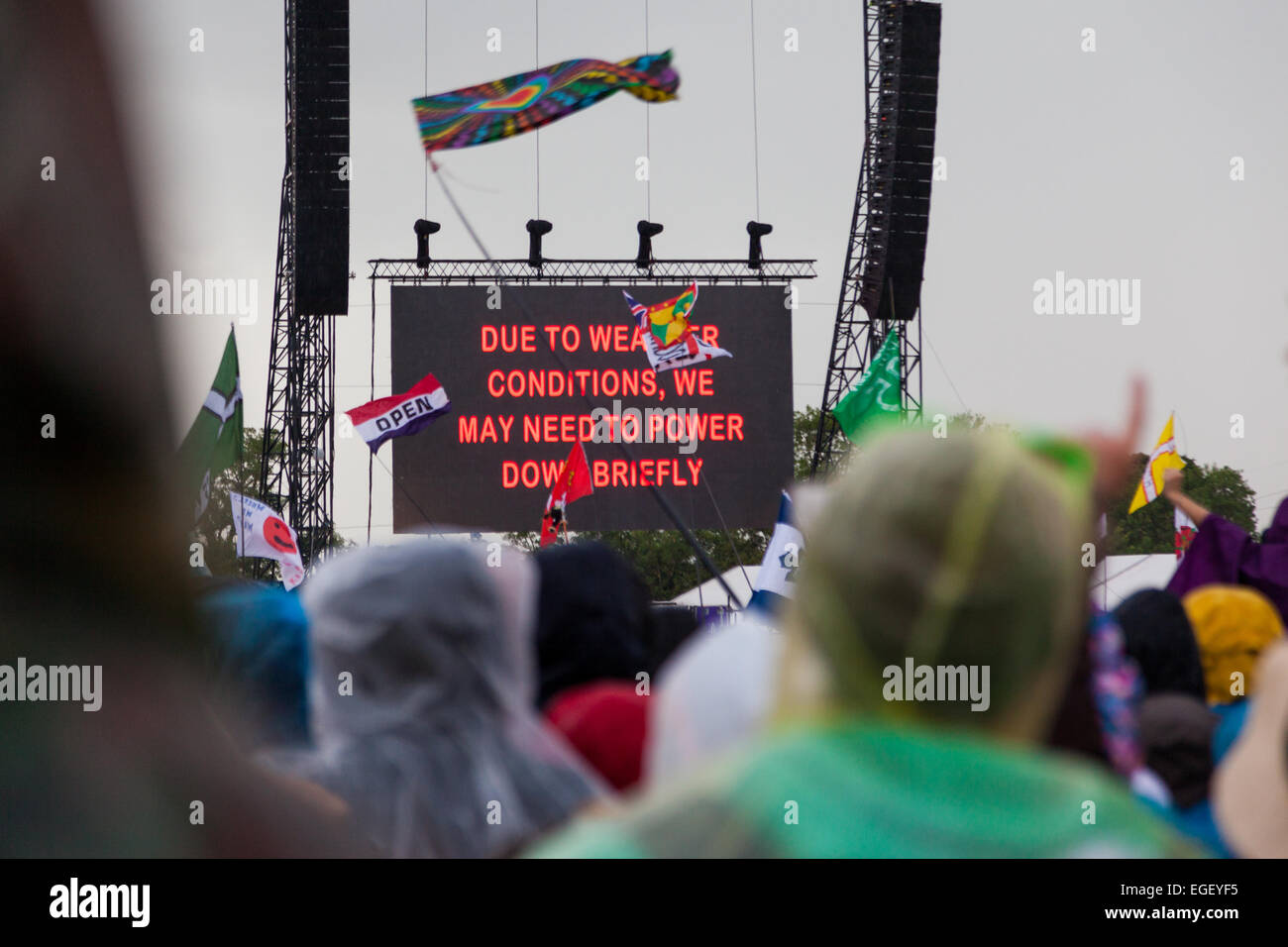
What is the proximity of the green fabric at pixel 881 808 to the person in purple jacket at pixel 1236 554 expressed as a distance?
358 cm

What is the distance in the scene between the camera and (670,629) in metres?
5.20

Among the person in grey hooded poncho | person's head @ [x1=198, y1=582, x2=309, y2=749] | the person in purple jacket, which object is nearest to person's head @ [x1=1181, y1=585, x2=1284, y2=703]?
the person in purple jacket

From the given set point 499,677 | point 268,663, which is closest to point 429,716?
point 499,677

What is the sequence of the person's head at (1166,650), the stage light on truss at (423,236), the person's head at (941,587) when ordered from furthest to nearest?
the stage light on truss at (423,236) → the person's head at (1166,650) → the person's head at (941,587)

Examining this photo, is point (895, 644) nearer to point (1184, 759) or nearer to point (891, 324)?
point (1184, 759)

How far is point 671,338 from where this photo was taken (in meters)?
17.1

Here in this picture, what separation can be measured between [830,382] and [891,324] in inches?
55.7

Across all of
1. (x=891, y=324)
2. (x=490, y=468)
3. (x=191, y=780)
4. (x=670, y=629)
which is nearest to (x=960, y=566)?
(x=191, y=780)

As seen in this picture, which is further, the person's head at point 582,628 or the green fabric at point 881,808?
the person's head at point 582,628

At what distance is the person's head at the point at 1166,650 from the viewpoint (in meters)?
3.23

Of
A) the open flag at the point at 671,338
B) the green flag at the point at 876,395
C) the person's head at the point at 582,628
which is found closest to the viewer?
the person's head at the point at 582,628

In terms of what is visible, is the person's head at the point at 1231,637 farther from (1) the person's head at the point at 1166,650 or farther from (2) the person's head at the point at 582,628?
(2) the person's head at the point at 582,628

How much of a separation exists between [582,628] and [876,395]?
11.4 meters

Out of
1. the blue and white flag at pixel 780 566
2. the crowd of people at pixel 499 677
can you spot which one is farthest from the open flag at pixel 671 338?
the crowd of people at pixel 499 677
